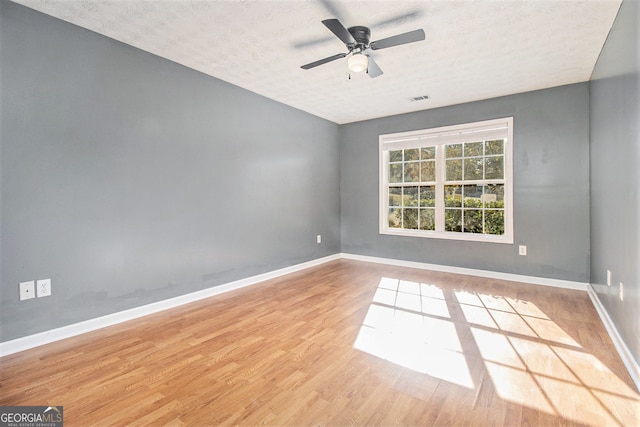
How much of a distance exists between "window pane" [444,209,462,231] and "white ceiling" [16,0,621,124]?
1.77 metres

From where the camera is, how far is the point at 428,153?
16.0 ft

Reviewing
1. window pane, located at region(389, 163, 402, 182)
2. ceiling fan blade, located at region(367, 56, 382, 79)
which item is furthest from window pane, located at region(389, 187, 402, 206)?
ceiling fan blade, located at region(367, 56, 382, 79)

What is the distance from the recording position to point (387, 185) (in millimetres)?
5324

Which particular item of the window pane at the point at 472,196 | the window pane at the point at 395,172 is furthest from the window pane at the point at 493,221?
the window pane at the point at 395,172

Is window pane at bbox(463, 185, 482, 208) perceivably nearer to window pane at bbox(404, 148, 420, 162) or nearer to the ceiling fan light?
window pane at bbox(404, 148, 420, 162)

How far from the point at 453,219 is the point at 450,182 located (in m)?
0.58

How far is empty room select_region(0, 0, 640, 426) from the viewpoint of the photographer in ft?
5.93

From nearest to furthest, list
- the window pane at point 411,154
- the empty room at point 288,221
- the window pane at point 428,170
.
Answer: the empty room at point 288,221 < the window pane at point 428,170 < the window pane at point 411,154

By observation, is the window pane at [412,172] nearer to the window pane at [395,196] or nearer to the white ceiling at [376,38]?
the window pane at [395,196]

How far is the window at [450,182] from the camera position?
14.0ft

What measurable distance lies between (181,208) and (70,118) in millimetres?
1195

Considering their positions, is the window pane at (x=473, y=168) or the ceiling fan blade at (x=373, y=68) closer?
the ceiling fan blade at (x=373, y=68)

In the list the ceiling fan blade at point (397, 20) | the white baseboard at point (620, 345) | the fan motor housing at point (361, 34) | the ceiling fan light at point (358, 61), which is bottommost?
the white baseboard at point (620, 345)

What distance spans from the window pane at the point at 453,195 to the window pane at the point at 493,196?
1.12ft
